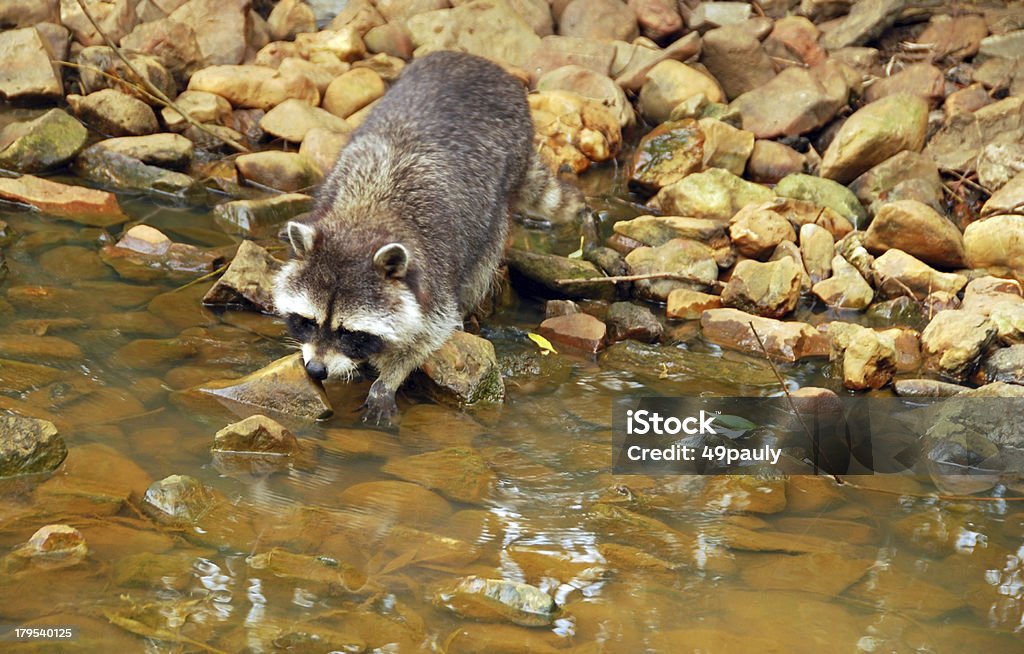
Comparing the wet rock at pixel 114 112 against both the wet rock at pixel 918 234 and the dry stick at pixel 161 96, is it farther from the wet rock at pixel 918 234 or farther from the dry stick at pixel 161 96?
the wet rock at pixel 918 234

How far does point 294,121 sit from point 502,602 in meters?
5.75

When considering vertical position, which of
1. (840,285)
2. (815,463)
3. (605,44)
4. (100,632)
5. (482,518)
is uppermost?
(605,44)

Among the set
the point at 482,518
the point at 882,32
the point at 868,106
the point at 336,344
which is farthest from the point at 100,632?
the point at 882,32

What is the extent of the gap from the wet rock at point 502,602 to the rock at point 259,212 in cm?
415

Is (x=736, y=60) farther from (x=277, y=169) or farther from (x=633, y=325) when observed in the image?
(x=277, y=169)

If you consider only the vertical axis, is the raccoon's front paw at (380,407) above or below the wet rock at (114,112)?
below

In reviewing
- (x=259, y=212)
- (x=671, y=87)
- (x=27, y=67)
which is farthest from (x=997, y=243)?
(x=27, y=67)

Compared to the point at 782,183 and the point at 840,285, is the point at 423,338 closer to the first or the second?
the point at 840,285

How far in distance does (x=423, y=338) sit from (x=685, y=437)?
1.35 m

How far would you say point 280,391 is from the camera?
515 centimetres

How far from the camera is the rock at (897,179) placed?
8.03m

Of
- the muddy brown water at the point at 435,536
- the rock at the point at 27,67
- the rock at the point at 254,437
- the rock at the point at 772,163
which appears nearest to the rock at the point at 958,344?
the muddy brown water at the point at 435,536

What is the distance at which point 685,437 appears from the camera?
17.3 ft

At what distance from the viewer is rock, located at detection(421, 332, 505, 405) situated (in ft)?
18.1
